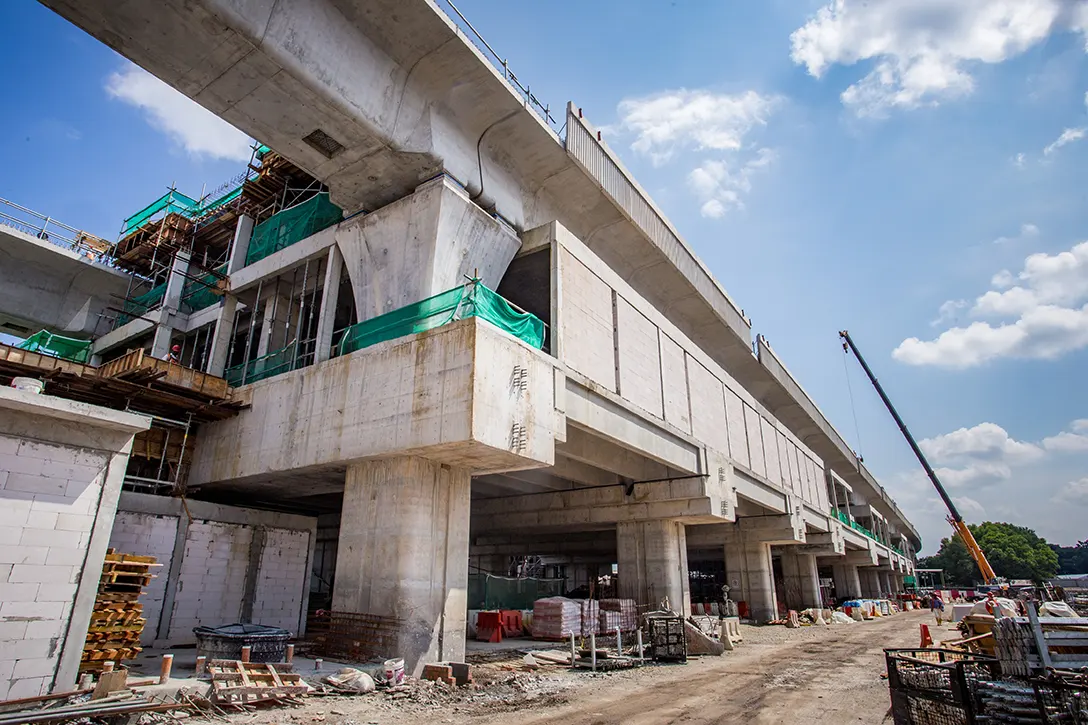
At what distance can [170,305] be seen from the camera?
82.3 ft

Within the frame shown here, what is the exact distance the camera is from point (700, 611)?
2933cm

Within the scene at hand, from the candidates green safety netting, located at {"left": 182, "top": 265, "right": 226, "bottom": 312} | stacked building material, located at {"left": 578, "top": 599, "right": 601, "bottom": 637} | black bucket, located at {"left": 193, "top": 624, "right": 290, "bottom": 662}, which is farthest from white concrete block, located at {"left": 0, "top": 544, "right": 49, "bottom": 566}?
green safety netting, located at {"left": 182, "top": 265, "right": 226, "bottom": 312}

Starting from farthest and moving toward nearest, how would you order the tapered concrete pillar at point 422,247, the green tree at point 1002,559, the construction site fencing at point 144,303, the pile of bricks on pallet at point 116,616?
the green tree at point 1002,559
the construction site fencing at point 144,303
the tapered concrete pillar at point 422,247
the pile of bricks on pallet at point 116,616

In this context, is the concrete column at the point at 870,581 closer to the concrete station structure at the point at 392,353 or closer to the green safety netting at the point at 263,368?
the concrete station structure at the point at 392,353

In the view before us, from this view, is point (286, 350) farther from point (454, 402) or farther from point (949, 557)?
point (949, 557)

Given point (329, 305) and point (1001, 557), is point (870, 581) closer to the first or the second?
point (1001, 557)

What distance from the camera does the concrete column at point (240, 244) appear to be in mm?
23375

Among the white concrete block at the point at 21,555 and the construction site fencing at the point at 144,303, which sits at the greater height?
the construction site fencing at the point at 144,303

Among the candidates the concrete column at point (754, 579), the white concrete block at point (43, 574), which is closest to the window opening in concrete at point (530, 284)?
the white concrete block at point (43, 574)

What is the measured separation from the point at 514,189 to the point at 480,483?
1083cm

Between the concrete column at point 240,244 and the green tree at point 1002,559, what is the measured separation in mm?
129899

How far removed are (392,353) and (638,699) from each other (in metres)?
8.54

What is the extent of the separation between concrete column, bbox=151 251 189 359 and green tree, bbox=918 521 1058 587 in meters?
131

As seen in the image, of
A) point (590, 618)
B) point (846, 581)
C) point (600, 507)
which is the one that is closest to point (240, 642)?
point (590, 618)
